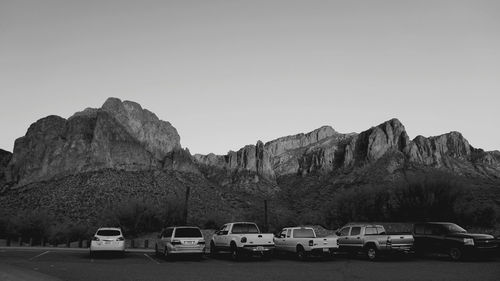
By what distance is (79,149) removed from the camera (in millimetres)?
117875

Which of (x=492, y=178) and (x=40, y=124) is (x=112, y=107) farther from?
(x=492, y=178)

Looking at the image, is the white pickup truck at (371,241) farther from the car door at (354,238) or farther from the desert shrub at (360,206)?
A: the desert shrub at (360,206)

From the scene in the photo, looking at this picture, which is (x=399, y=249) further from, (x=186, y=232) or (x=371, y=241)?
(x=186, y=232)

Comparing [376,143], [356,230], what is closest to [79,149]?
[376,143]

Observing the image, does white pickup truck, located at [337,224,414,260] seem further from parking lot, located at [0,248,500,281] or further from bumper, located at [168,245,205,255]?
bumper, located at [168,245,205,255]

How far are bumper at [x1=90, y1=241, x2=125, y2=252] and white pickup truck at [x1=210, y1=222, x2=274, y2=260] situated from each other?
523 cm

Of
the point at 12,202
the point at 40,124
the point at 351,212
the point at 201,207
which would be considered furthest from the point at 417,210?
the point at 40,124

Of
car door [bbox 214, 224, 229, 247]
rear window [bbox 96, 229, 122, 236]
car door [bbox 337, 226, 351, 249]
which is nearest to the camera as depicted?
car door [bbox 214, 224, 229, 247]

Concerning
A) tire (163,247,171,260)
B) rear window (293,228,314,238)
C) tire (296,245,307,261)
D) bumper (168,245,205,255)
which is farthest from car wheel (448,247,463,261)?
tire (163,247,171,260)

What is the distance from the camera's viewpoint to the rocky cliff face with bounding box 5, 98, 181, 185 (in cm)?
11612

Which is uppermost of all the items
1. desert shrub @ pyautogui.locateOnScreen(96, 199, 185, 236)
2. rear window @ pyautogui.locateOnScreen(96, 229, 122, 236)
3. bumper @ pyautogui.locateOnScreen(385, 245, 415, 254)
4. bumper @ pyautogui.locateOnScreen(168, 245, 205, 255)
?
desert shrub @ pyautogui.locateOnScreen(96, 199, 185, 236)

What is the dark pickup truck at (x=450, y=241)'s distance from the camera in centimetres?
1903

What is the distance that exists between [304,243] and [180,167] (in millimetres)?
103898

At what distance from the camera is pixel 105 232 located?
72.8ft
